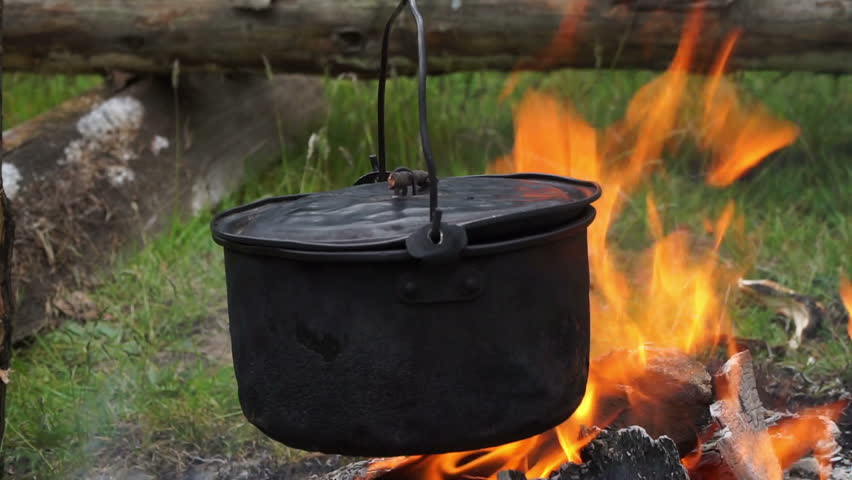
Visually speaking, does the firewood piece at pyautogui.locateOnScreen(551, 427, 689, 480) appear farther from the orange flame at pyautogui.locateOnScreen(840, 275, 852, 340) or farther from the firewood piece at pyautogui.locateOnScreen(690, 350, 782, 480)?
the orange flame at pyautogui.locateOnScreen(840, 275, 852, 340)

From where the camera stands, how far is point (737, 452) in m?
2.46

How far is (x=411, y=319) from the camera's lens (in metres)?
1.95

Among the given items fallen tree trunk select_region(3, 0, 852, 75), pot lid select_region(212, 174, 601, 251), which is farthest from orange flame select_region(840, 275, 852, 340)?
pot lid select_region(212, 174, 601, 251)

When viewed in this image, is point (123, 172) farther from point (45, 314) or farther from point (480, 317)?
point (480, 317)

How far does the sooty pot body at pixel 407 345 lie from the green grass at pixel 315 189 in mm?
1072

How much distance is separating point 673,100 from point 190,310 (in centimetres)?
250

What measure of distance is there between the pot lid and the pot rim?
0.01 m

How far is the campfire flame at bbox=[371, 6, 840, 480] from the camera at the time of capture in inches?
101

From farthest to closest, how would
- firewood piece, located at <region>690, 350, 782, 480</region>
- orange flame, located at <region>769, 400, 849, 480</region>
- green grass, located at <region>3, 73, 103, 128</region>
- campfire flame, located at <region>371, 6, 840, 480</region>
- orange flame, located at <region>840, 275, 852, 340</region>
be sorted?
green grass, located at <region>3, 73, 103, 128</region>, orange flame, located at <region>840, 275, 852, 340</region>, orange flame, located at <region>769, 400, 849, 480</region>, campfire flame, located at <region>371, 6, 840, 480</region>, firewood piece, located at <region>690, 350, 782, 480</region>

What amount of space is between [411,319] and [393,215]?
0.22m

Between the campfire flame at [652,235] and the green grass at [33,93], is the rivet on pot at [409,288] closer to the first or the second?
the campfire flame at [652,235]

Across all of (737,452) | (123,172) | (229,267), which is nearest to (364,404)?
(229,267)

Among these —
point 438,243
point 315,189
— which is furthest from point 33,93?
point 438,243

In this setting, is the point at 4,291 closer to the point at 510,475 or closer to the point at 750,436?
the point at 510,475
